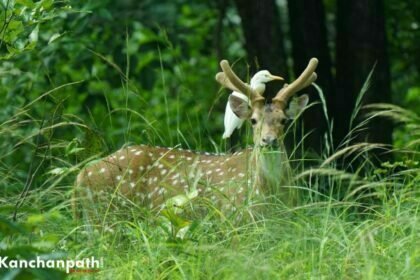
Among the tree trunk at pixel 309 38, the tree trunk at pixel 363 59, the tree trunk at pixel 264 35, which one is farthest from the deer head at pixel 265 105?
the tree trunk at pixel 309 38

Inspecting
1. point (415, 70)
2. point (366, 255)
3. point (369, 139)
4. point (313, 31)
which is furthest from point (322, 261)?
point (415, 70)

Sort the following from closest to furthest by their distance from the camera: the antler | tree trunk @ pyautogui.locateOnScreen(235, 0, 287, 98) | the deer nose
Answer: the deer nose
the antler
tree trunk @ pyautogui.locateOnScreen(235, 0, 287, 98)

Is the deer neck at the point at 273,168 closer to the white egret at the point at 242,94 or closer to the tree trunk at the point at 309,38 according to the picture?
the white egret at the point at 242,94

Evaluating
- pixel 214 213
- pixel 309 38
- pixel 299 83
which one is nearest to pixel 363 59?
→ pixel 309 38

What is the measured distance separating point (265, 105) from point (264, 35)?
176 centimetres

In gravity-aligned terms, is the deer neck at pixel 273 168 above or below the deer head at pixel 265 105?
below

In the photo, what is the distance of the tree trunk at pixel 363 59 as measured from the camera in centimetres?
934

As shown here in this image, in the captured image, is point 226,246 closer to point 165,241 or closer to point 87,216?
point 165,241

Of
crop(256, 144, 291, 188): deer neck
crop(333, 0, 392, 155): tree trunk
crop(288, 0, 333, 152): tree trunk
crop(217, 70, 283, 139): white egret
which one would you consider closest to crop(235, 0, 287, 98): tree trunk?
crop(288, 0, 333, 152): tree trunk

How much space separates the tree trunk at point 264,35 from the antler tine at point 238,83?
5.30ft

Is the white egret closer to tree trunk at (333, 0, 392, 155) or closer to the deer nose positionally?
the deer nose

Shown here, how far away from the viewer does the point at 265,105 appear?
26.0ft

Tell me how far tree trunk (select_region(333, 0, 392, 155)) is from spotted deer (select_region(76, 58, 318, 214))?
136 centimetres

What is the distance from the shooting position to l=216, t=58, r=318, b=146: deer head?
25.4 feet
